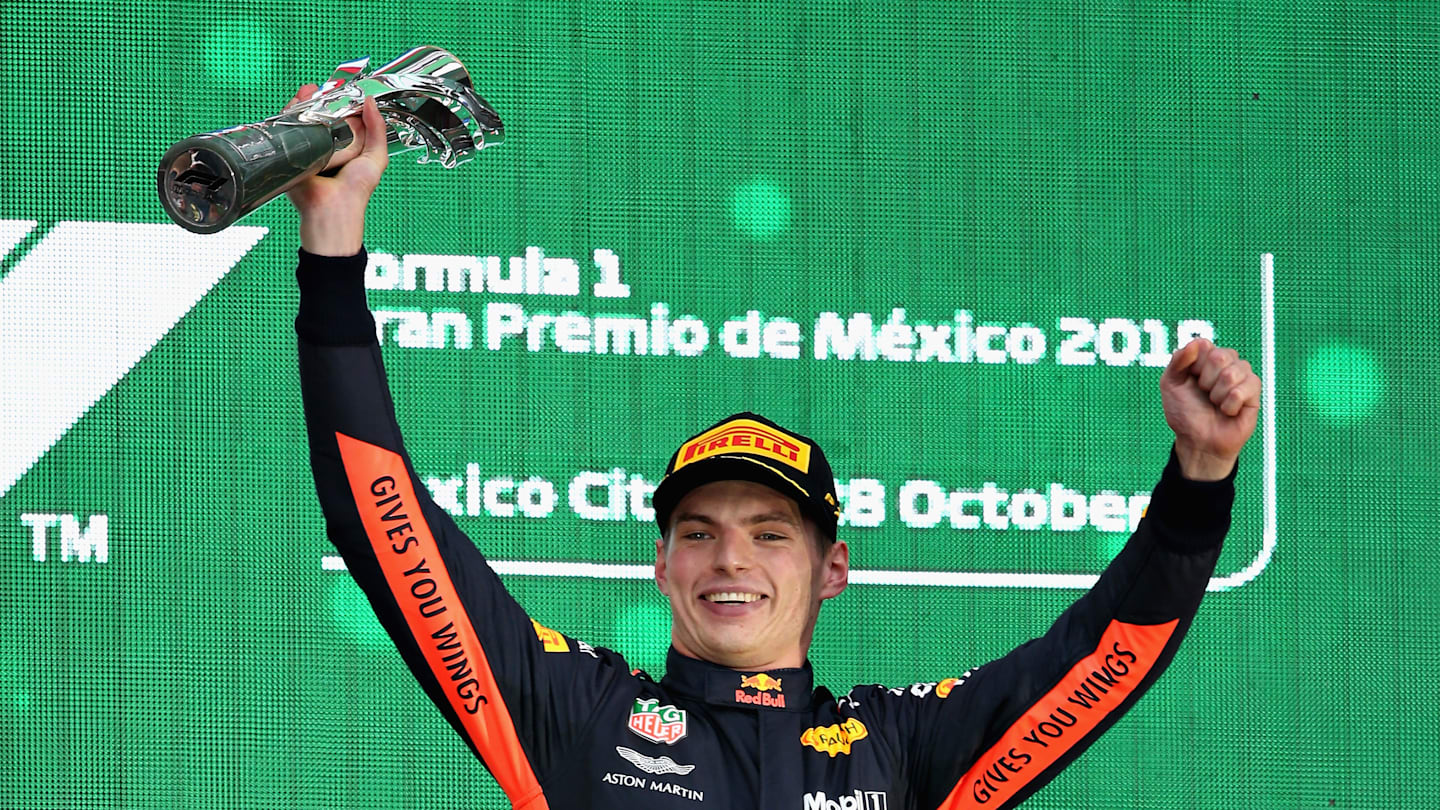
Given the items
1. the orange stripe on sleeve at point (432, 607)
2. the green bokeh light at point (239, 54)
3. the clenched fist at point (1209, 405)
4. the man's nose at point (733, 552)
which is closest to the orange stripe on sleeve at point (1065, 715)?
the clenched fist at point (1209, 405)

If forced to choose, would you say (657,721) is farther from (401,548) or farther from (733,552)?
(401,548)

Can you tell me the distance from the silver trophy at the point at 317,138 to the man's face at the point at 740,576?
376mm

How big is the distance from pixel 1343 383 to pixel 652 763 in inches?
63.4

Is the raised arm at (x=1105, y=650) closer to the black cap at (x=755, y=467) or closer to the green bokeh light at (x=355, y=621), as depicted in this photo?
the black cap at (x=755, y=467)

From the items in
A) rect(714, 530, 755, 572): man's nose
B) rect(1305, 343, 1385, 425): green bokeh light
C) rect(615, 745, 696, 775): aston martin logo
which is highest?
rect(1305, 343, 1385, 425): green bokeh light

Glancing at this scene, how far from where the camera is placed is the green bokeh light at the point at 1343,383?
2674 millimetres

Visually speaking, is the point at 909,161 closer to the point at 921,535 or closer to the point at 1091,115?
the point at 1091,115

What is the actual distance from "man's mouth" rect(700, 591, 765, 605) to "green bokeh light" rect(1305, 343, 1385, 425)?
1.45 meters

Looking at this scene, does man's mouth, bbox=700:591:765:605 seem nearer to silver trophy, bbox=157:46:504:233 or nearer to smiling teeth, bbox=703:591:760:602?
smiling teeth, bbox=703:591:760:602

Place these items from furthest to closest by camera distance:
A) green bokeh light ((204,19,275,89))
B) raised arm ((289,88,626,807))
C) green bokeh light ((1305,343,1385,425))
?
green bokeh light ((1305,343,1385,425)) → green bokeh light ((204,19,275,89)) → raised arm ((289,88,626,807))

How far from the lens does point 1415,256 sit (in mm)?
2727

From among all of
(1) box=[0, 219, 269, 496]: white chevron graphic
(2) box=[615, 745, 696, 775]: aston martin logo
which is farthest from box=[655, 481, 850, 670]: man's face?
(1) box=[0, 219, 269, 496]: white chevron graphic

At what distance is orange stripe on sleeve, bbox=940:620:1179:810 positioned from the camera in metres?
1.47

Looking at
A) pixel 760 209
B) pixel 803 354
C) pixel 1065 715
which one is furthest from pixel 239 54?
pixel 1065 715
